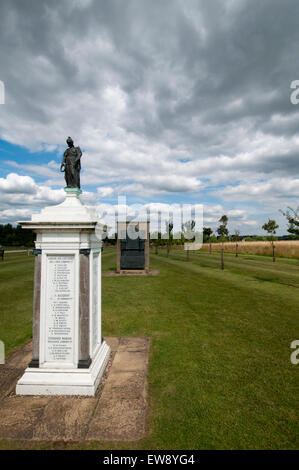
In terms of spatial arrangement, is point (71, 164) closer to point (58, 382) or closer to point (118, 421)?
point (58, 382)

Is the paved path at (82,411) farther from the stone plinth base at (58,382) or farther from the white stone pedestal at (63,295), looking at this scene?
the white stone pedestal at (63,295)

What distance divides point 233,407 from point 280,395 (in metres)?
0.85

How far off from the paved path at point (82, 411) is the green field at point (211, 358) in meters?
0.17

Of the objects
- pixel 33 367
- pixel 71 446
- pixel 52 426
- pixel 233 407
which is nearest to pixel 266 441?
pixel 233 407

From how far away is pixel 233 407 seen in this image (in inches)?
138

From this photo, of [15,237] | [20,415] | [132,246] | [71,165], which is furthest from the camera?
[15,237]

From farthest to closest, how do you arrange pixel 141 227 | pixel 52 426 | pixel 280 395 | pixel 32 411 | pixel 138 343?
pixel 141 227, pixel 138 343, pixel 280 395, pixel 32 411, pixel 52 426

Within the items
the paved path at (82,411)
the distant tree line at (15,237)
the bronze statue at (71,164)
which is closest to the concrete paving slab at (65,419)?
the paved path at (82,411)

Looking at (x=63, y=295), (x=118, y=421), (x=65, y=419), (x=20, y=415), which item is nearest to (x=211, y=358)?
(x=118, y=421)

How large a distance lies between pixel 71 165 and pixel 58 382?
3.66 meters

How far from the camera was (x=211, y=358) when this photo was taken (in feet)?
16.1

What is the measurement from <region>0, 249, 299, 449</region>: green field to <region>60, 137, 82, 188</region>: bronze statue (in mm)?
3751

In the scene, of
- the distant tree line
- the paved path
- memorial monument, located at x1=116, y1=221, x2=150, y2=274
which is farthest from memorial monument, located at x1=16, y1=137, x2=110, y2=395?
the distant tree line
